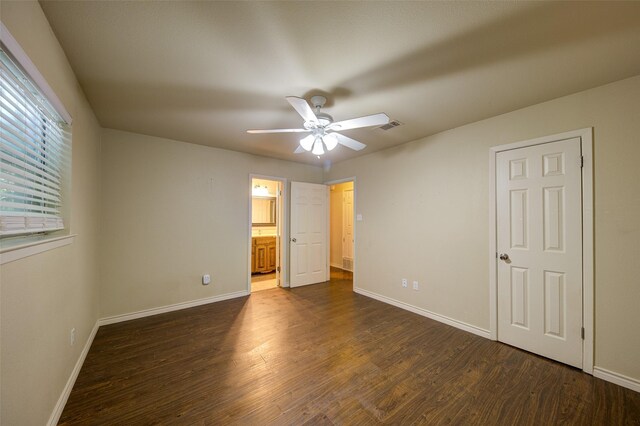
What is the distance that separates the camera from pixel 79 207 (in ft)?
6.67

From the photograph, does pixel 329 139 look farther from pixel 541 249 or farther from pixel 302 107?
pixel 541 249

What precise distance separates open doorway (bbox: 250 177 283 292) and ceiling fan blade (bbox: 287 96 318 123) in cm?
258

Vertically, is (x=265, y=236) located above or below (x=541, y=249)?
below

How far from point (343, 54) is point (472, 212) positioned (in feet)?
7.39

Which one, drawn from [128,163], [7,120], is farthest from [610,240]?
[128,163]

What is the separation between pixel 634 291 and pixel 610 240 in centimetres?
40

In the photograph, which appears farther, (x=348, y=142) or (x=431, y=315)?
(x=431, y=315)

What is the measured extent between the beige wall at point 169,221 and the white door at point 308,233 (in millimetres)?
865

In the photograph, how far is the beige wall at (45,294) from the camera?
41.1 inches

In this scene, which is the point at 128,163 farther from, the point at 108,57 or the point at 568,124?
the point at 568,124

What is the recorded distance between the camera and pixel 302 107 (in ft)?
5.82

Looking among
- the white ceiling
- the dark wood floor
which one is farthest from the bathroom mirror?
the white ceiling

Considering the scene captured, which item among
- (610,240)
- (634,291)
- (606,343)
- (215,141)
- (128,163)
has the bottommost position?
(606,343)

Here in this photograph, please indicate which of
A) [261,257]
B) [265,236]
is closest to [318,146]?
[265,236]
